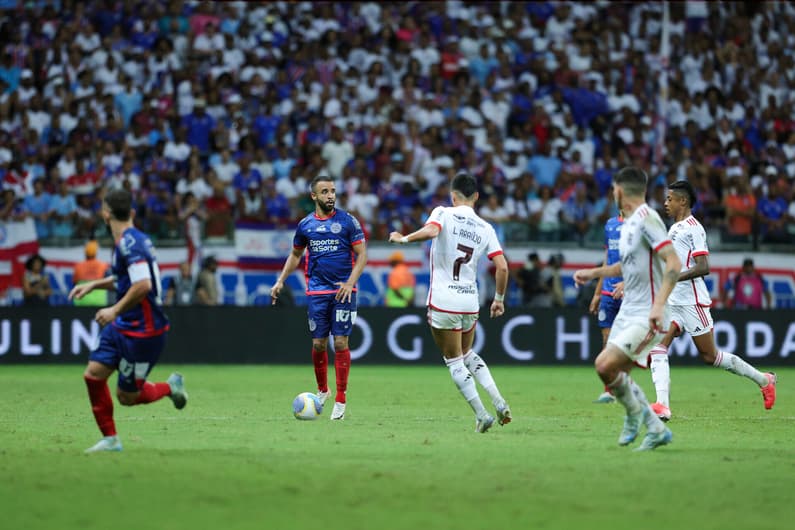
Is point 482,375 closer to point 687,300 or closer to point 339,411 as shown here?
point 339,411

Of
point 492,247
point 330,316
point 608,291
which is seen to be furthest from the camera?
point 608,291

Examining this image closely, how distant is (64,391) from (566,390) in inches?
276

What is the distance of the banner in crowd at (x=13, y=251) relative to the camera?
901 inches

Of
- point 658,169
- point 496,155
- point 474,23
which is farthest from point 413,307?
point 474,23

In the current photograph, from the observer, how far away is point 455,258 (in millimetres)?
12234

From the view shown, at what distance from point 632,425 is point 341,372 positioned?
417 centimetres

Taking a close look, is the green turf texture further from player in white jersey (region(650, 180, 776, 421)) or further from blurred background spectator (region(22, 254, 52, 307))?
blurred background spectator (region(22, 254, 52, 307))

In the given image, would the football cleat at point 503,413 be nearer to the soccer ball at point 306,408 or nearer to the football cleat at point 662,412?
the football cleat at point 662,412

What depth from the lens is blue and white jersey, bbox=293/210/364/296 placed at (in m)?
14.1

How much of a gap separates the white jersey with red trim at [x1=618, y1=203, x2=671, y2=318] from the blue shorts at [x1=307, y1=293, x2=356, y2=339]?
4.21 m

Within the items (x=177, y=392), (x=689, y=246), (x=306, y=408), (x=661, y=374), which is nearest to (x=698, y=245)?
(x=689, y=246)

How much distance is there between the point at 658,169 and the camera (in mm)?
26406

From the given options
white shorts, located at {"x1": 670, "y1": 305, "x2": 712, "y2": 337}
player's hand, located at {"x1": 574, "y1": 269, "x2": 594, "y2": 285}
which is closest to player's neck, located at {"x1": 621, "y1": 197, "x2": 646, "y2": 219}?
player's hand, located at {"x1": 574, "y1": 269, "x2": 594, "y2": 285}

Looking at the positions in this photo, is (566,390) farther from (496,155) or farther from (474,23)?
(474,23)
